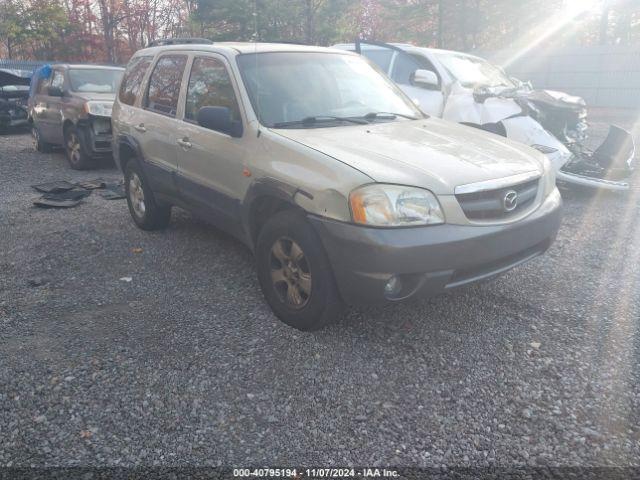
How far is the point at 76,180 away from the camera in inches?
329

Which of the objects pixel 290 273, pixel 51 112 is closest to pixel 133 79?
pixel 290 273

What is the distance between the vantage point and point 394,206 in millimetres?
2936

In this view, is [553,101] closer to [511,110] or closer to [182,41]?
[511,110]

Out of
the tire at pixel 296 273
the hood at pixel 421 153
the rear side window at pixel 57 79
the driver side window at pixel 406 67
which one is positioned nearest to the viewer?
the hood at pixel 421 153

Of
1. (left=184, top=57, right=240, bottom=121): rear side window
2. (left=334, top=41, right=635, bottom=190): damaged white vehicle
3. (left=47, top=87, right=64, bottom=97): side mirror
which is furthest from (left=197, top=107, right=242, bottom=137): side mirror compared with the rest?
(left=47, top=87, right=64, bottom=97): side mirror

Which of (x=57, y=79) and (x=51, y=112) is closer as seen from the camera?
(x=51, y=112)

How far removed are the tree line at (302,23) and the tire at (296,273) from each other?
18412 millimetres

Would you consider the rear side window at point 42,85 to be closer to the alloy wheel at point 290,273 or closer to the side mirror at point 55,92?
the side mirror at point 55,92

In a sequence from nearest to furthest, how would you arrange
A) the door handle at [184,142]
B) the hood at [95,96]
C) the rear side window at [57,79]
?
the door handle at [184,142], the hood at [95,96], the rear side window at [57,79]

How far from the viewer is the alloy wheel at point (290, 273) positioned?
3328mm

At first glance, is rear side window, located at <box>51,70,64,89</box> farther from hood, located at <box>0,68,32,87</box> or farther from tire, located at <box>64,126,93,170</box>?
hood, located at <box>0,68,32,87</box>

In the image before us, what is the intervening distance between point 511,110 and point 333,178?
14.9 feet

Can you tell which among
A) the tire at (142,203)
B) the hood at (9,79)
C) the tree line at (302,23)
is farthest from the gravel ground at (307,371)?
the tree line at (302,23)

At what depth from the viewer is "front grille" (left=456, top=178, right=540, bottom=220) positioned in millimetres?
3049
